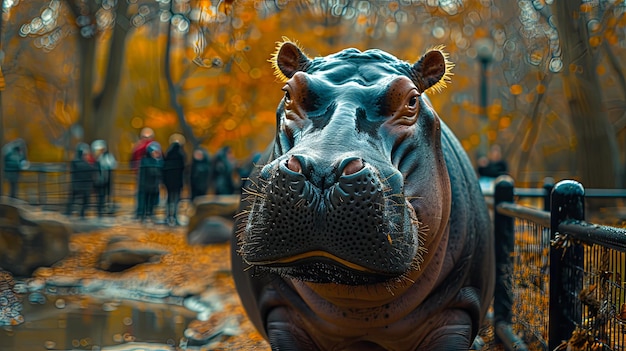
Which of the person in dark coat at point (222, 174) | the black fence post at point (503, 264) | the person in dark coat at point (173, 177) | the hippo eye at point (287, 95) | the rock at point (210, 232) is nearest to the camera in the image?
the hippo eye at point (287, 95)

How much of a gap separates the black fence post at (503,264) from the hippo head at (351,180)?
2.53 m

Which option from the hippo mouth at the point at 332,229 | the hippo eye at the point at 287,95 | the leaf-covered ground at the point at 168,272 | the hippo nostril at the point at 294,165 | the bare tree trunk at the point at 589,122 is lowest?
the leaf-covered ground at the point at 168,272

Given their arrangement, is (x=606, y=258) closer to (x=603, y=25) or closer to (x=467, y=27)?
(x=603, y=25)

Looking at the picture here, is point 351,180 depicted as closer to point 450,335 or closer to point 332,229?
point 332,229

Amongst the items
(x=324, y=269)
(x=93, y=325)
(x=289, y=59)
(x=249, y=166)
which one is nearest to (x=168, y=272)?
(x=93, y=325)

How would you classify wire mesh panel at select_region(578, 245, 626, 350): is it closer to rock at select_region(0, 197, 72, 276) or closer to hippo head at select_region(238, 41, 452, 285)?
Answer: hippo head at select_region(238, 41, 452, 285)

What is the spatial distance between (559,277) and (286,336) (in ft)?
4.68

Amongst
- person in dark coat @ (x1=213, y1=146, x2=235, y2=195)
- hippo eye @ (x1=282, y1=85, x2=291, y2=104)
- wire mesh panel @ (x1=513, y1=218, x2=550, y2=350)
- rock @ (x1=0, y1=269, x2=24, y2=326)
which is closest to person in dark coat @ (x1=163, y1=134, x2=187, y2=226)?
person in dark coat @ (x1=213, y1=146, x2=235, y2=195)

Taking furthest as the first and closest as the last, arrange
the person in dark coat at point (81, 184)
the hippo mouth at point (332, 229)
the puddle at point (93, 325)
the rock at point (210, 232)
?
the person in dark coat at point (81, 184), the rock at point (210, 232), the puddle at point (93, 325), the hippo mouth at point (332, 229)

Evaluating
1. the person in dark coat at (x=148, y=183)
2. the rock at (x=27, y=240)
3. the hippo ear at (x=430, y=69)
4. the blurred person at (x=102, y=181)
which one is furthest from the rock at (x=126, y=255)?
the hippo ear at (x=430, y=69)

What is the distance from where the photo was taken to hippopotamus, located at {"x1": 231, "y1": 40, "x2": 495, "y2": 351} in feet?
9.49

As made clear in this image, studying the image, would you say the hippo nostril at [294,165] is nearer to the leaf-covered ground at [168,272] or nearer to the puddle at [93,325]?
the puddle at [93,325]

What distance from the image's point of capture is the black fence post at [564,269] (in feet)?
13.1

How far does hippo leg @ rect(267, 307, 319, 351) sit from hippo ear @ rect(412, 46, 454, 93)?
1.32 metres
